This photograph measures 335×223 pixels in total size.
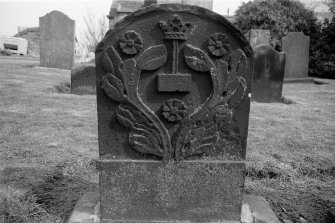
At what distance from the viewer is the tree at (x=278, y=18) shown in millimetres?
14383

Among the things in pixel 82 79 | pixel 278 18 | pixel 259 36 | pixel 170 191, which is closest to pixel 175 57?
pixel 170 191

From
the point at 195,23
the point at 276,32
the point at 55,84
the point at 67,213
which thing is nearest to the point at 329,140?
the point at 195,23

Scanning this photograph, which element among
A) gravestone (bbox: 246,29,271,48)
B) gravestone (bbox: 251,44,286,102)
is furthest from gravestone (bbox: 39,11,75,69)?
gravestone (bbox: 251,44,286,102)

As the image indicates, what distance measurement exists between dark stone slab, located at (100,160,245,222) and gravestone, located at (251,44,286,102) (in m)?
5.62

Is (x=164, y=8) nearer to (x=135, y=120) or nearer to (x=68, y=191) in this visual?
(x=135, y=120)

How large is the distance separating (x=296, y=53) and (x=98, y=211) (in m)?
10.9

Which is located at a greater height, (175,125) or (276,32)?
(276,32)

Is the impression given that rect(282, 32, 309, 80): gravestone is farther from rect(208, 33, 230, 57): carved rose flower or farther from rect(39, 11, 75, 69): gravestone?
rect(208, 33, 230, 57): carved rose flower

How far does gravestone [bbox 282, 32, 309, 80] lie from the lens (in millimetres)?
11164

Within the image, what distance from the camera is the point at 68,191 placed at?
2.78 meters

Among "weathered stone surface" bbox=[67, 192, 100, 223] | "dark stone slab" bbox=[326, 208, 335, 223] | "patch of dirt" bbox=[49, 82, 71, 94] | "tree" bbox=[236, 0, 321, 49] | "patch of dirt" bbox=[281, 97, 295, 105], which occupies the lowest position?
"weathered stone surface" bbox=[67, 192, 100, 223]

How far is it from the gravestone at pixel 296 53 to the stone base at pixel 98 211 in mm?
9804

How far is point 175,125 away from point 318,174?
1.98m

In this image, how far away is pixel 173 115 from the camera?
209cm
